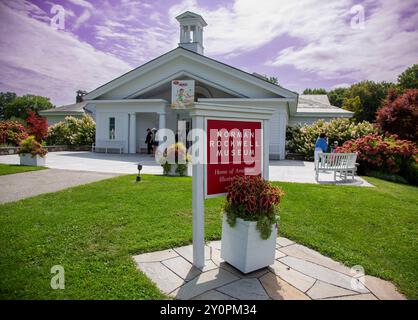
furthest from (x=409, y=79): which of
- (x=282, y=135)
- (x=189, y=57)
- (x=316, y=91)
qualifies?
(x=189, y=57)

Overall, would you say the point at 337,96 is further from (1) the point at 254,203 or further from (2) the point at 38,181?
(1) the point at 254,203

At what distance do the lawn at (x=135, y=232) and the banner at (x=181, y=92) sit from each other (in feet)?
36.9

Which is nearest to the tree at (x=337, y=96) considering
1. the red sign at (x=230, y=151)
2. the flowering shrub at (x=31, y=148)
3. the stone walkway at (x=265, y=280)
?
the flowering shrub at (x=31, y=148)

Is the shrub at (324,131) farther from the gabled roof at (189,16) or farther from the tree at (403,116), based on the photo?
the gabled roof at (189,16)

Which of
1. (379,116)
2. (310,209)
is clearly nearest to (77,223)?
(310,209)

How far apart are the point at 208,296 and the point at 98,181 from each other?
6520 millimetres

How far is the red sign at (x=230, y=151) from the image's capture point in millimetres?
3328

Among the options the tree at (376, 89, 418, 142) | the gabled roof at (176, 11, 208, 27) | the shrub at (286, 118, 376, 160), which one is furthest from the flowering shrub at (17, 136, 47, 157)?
the tree at (376, 89, 418, 142)

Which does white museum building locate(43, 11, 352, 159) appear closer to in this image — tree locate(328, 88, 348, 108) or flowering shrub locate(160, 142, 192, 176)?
flowering shrub locate(160, 142, 192, 176)

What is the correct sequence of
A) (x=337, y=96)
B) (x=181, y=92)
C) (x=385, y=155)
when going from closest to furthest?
(x=385, y=155)
(x=181, y=92)
(x=337, y=96)

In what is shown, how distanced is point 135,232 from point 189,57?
591 inches

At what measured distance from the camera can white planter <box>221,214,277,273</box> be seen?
10.2 ft

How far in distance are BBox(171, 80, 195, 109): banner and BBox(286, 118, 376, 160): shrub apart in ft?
23.8

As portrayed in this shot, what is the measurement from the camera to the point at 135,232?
4.29m
